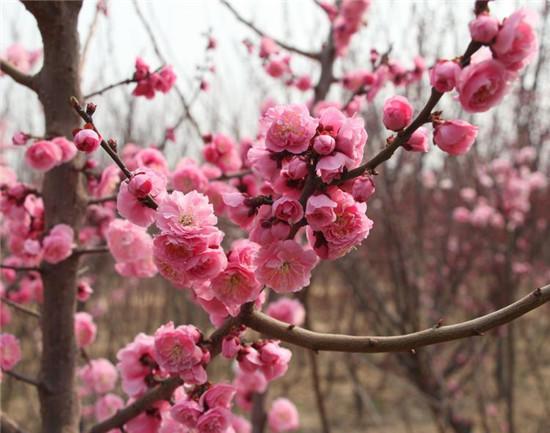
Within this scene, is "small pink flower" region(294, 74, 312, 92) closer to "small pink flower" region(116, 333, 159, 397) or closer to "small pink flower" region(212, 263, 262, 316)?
"small pink flower" region(116, 333, 159, 397)

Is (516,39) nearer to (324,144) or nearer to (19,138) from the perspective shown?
(324,144)

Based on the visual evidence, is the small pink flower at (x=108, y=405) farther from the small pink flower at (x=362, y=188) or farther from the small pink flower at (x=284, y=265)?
the small pink flower at (x=362, y=188)

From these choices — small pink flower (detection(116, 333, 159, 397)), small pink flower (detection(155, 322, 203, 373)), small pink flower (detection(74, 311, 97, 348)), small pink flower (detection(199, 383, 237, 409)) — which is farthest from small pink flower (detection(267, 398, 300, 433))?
small pink flower (detection(155, 322, 203, 373))

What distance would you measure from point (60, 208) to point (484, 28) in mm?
1467

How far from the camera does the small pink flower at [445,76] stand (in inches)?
40.9

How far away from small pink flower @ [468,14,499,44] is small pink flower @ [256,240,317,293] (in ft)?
1.64

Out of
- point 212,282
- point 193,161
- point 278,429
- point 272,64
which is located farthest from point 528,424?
point 212,282

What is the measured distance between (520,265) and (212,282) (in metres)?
6.32

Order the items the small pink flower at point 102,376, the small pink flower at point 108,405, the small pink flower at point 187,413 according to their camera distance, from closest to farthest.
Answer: the small pink flower at point 187,413
the small pink flower at point 108,405
the small pink flower at point 102,376

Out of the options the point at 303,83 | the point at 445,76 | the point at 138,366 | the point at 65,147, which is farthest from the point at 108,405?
the point at 303,83

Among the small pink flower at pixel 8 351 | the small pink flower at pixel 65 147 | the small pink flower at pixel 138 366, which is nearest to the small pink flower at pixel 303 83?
the small pink flower at pixel 65 147

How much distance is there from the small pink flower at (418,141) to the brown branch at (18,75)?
4.28 feet

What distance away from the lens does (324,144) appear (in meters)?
1.09

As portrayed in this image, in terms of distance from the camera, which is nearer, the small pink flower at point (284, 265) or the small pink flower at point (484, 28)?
the small pink flower at point (484, 28)
